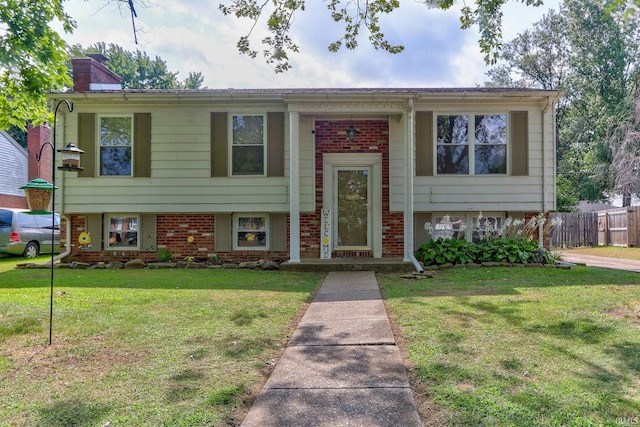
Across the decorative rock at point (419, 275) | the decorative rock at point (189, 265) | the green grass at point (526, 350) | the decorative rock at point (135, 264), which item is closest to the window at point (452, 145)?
the decorative rock at point (419, 275)

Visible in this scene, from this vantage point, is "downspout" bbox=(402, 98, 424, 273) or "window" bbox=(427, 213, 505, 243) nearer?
"downspout" bbox=(402, 98, 424, 273)

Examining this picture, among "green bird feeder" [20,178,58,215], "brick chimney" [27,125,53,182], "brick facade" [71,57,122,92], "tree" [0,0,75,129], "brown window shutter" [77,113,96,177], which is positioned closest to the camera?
"green bird feeder" [20,178,58,215]

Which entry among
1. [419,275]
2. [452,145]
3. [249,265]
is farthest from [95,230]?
[452,145]

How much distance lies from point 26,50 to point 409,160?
6728mm

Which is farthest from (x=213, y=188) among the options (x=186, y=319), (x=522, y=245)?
(x=522, y=245)

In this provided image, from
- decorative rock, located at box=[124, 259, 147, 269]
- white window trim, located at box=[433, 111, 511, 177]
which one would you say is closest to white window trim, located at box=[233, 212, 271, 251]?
decorative rock, located at box=[124, 259, 147, 269]

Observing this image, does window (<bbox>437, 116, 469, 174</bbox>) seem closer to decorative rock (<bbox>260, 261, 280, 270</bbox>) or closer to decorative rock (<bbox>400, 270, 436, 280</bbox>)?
decorative rock (<bbox>400, 270, 436, 280</bbox>)

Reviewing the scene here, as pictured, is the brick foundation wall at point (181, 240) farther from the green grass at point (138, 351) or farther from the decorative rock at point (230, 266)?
the green grass at point (138, 351)

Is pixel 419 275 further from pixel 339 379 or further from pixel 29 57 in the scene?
pixel 29 57

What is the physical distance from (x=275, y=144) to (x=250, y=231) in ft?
6.85

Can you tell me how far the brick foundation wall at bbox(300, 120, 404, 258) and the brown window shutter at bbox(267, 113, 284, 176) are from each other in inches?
31.7

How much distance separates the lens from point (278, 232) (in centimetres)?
924

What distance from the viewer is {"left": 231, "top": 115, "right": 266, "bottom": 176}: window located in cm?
926

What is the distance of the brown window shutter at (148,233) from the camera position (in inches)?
367
